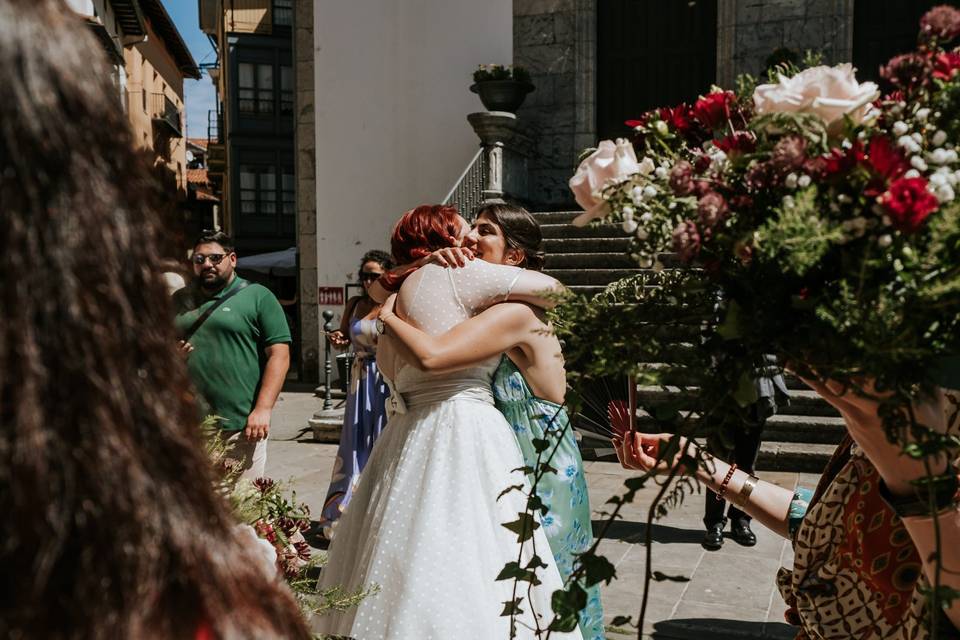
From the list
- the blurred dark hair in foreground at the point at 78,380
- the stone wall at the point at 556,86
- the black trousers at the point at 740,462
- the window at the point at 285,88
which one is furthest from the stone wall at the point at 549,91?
the window at the point at 285,88

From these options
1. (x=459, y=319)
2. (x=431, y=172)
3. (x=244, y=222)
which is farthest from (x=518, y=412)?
(x=244, y=222)

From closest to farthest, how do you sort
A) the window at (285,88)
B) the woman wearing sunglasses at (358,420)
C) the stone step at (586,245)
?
the woman wearing sunglasses at (358,420) < the stone step at (586,245) < the window at (285,88)

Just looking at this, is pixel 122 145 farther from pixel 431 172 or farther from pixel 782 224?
pixel 431 172

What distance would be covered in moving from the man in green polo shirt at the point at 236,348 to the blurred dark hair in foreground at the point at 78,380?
12.6 ft

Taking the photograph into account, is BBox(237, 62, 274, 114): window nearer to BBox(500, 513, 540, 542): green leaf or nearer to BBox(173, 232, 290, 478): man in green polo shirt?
BBox(173, 232, 290, 478): man in green polo shirt

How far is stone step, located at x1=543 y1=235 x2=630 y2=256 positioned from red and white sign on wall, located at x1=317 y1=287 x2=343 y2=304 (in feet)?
14.2

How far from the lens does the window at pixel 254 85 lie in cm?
3391

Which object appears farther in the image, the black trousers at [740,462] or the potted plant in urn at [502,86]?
the potted plant in urn at [502,86]

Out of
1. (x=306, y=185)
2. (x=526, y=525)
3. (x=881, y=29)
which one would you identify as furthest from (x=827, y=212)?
(x=306, y=185)

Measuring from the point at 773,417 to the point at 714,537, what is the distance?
302 centimetres

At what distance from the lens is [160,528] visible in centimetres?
73

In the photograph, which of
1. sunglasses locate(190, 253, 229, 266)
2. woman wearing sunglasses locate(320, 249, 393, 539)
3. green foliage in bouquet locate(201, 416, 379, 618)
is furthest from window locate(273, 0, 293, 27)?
green foliage in bouquet locate(201, 416, 379, 618)

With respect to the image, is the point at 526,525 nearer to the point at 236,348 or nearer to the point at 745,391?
the point at 745,391

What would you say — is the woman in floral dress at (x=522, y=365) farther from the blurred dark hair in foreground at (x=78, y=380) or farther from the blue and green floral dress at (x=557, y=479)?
the blurred dark hair in foreground at (x=78, y=380)
